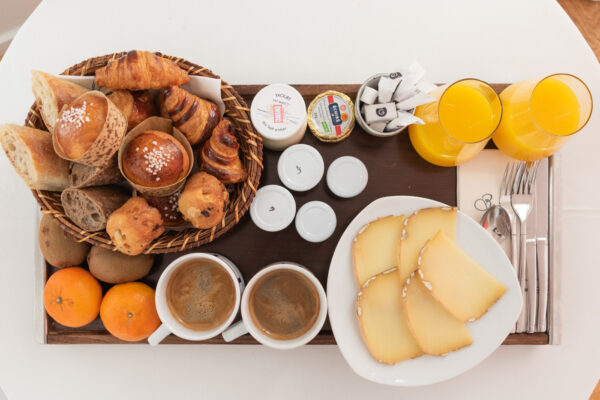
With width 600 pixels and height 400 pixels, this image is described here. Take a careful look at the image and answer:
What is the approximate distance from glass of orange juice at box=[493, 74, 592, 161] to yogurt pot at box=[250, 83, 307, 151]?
0.46 metres

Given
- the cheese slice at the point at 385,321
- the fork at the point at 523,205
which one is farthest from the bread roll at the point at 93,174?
the fork at the point at 523,205

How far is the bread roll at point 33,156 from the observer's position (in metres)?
0.71

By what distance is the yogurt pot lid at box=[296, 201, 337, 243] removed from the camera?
2.80ft

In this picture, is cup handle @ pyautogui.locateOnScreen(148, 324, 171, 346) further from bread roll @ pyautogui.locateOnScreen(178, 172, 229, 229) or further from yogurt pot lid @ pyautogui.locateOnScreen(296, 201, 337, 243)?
yogurt pot lid @ pyautogui.locateOnScreen(296, 201, 337, 243)

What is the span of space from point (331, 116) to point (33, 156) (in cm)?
60

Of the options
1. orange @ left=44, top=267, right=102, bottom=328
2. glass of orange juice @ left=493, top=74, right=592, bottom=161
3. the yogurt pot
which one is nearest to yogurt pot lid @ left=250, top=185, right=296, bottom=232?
the yogurt pot

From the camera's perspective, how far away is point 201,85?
31.1 inches

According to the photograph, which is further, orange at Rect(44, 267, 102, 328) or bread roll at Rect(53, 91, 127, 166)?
orange at Rect(44, 267, 102, 328)

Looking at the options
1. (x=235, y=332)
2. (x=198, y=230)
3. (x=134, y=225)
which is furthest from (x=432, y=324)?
(x=134, y=225)

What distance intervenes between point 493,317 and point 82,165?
927 mm

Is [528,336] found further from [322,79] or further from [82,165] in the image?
[82,165]

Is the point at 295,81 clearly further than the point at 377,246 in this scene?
Yes

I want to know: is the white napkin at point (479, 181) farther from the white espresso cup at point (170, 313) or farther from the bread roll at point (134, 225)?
the bread roll at point (134, 225)

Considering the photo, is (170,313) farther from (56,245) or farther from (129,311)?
(56,245)
